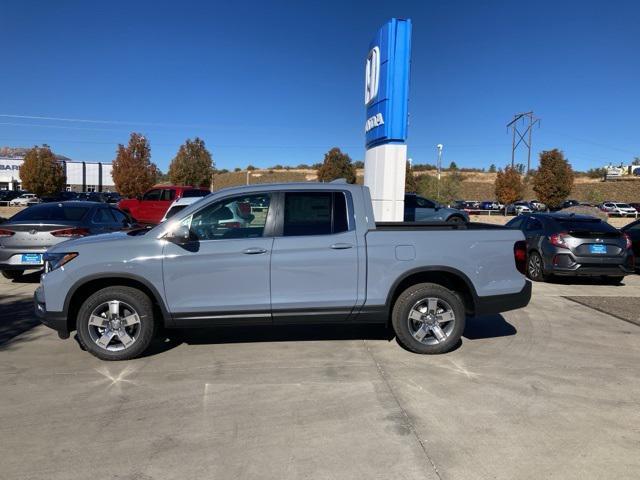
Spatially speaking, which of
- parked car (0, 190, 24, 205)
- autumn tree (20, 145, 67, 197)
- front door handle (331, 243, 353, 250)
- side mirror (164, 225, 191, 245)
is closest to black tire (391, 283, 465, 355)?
front door handle (331, 243, 353, 250)

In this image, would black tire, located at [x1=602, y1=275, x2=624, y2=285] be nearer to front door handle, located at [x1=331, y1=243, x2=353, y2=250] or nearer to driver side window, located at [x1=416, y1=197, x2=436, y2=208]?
front door handle, located at [x1=331, y1=243, x2=353, y2=250]

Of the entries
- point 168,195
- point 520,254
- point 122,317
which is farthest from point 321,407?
point 168,195

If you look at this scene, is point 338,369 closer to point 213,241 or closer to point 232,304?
point 232,304

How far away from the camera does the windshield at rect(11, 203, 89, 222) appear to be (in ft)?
28.9

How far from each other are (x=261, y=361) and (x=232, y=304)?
67 centimetres

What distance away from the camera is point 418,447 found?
3328 millimetres

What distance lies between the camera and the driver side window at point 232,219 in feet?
16.3

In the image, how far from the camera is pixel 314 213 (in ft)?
16.7

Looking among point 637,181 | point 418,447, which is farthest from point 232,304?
point 637,181

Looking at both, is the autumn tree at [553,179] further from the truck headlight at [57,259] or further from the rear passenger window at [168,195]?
the truck headlight at [57,259]

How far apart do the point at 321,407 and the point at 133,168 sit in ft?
136

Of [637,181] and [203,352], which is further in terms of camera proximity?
[637,181]

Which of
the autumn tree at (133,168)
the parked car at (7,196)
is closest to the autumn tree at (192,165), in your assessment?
the autumn tree at (133,168)

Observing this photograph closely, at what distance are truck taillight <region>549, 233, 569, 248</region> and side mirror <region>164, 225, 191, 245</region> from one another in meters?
7.62
